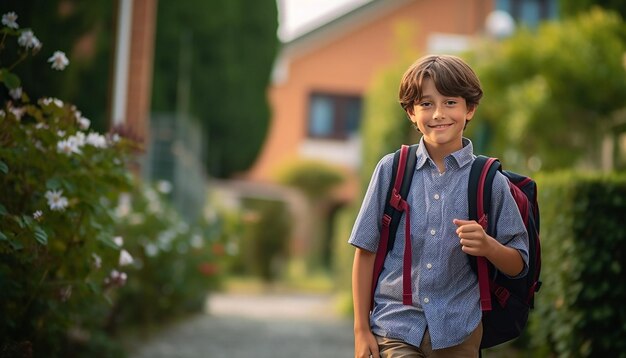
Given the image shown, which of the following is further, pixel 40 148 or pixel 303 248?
pixel 303 248

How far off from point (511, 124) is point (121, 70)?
175 inches

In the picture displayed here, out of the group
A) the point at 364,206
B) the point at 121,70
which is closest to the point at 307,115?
the point at 121,70

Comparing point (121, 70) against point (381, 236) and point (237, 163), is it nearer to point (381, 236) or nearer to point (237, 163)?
point (381, 236)

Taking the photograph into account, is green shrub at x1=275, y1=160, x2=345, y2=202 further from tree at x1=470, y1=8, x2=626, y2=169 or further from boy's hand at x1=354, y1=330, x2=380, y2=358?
boy's hand at x1=354, y1=330, x2=380, y2=358

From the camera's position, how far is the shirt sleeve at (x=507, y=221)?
9.23 ft

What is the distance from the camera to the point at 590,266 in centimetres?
501

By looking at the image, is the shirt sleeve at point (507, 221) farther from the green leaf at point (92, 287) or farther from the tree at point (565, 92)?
the tree at point (565, 92)

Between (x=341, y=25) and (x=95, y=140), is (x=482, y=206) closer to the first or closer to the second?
(x=95, y=140)

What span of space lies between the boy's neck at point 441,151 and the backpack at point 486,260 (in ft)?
0.21

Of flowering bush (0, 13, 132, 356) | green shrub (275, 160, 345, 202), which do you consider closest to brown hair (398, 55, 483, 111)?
flowering bush (0, 13, 132, 356)

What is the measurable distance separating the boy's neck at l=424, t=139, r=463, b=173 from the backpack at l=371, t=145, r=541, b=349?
0.21ft

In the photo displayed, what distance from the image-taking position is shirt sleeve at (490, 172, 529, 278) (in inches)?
111

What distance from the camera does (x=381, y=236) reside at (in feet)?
9.51

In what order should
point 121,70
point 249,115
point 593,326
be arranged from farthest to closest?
point 249,115, point 121,70, point 593,326
